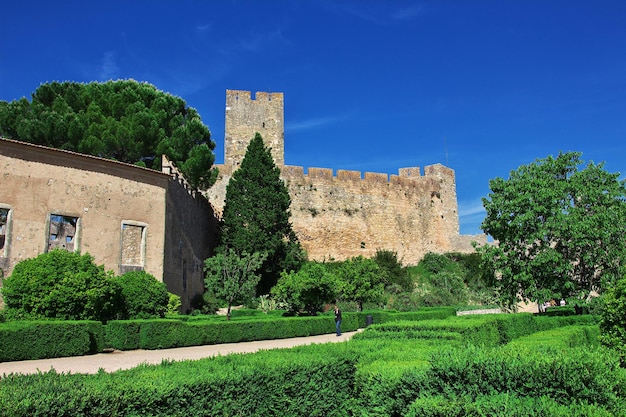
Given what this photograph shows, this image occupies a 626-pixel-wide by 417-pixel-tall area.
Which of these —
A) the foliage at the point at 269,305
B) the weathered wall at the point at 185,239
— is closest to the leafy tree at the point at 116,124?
the weathered wall at the point at 185,239

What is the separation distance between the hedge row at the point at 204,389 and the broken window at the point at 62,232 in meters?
12.7

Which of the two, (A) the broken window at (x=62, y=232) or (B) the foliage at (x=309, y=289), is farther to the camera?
(B) the foliage at (x=309, y=289)

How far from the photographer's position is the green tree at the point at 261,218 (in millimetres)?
27672

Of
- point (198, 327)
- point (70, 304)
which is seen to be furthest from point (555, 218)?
point (70, 304)

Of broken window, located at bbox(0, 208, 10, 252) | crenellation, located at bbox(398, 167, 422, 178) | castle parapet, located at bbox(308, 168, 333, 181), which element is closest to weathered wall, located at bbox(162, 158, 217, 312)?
broken window, located at bbox(0, 208, 10, 252)

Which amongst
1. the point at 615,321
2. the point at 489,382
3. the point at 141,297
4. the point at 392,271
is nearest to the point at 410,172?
the point at 392,271

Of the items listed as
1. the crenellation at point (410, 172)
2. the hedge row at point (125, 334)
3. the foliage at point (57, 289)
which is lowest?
the hedge row at point (125, 334)

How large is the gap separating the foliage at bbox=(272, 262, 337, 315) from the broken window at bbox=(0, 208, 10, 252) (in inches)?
402

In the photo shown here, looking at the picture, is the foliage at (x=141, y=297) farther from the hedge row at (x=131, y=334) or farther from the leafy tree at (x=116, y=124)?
the leafy tree at (x=116, y=124)

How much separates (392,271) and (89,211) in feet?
74.6

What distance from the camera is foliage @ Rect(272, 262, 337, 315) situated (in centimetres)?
2038

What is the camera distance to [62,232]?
16734 mm

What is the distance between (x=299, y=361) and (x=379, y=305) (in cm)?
2404

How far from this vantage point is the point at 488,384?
479 cm
